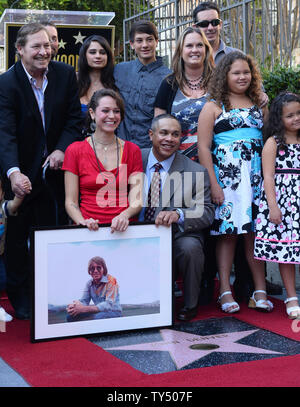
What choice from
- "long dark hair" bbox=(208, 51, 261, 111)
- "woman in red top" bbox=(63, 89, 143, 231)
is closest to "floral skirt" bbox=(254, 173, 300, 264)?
"long dark hair" bbox=(208, 51, 261, 111)

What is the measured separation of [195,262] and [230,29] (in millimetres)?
6241

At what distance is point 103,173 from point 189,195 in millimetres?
668

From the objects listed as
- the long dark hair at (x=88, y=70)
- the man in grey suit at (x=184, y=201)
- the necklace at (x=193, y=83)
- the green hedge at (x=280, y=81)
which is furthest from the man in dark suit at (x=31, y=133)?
the green hedge at (x=280, y=81)

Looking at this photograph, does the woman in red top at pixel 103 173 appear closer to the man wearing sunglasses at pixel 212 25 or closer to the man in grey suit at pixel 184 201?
the man in grey suit at pixel 184 201

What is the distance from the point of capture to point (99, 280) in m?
4.61

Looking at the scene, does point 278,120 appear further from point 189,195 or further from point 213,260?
point 213,260

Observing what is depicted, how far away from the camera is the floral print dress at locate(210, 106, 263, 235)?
5215mm

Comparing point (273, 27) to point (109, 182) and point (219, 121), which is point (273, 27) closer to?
point (219, 121)

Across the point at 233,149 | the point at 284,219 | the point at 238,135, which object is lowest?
the point at 284,219

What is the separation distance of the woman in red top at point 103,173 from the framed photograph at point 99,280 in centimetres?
29

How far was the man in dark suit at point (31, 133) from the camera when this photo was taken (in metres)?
4.98

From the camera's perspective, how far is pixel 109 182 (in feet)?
16.3

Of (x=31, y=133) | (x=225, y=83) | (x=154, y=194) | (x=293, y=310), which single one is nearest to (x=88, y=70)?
(x=31, y=133)
